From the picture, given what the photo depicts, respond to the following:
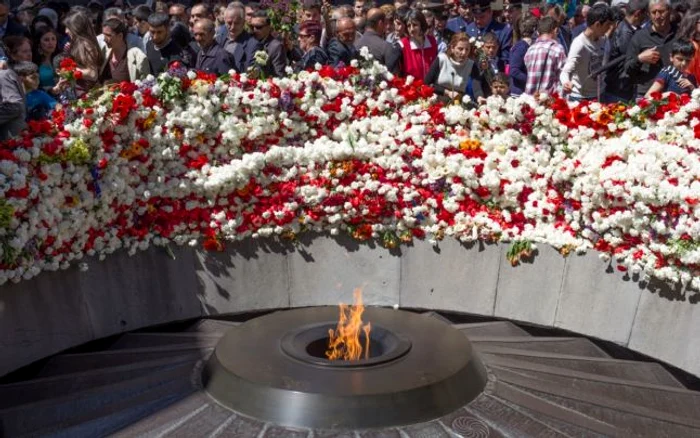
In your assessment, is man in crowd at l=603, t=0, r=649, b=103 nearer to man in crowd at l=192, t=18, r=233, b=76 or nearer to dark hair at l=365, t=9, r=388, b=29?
dark hair at l=365, t=9, r=388, b=29

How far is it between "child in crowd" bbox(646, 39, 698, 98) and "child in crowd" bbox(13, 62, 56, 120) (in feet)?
17.5

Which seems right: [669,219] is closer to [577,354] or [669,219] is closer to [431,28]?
[577,354]

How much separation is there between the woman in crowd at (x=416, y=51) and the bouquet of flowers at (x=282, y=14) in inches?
49.5

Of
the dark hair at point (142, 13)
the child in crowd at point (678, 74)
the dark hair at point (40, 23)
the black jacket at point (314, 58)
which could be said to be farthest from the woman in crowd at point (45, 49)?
the child in crowd at point (678, 74)

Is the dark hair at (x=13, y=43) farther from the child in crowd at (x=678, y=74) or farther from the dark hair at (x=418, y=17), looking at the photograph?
the child in crowd at (x=678, y=74)

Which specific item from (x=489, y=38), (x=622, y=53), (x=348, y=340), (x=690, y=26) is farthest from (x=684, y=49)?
(x=348, y=340)

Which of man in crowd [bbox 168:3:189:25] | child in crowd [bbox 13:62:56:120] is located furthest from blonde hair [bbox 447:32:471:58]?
man in crowd [bbox 168:3:189:25]

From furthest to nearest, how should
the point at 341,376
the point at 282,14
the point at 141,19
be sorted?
the point at 141,19 < the point at 282,14 < the point at 341,376

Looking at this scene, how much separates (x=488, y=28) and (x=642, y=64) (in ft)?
8.94

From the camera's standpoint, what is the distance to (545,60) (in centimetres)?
912

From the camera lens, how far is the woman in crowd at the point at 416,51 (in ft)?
28.1

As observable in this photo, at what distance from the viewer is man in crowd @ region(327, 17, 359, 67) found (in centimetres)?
830

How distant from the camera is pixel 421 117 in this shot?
24.7 ft

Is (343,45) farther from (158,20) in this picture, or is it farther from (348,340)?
(348,340)
